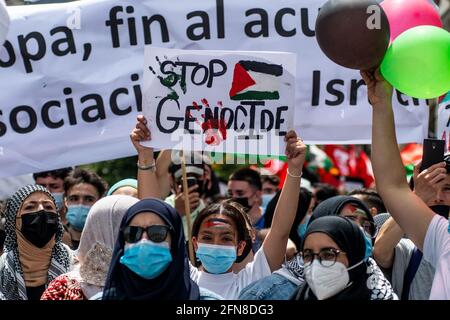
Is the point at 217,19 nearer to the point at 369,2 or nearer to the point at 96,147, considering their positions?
the point at 96,147

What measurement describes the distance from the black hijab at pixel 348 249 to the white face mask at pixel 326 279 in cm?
4

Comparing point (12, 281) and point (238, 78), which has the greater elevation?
point (238, 78)

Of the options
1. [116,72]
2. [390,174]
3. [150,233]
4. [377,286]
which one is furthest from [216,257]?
[116,72]

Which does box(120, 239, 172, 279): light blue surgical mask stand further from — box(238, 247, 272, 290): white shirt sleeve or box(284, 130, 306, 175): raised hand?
box(284, 130, 306, 175): raised hand

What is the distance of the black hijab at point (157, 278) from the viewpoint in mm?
4520

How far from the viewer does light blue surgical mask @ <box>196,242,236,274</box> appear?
5234 millimetres

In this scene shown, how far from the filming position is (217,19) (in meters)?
6.80

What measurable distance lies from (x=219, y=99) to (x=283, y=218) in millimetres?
975

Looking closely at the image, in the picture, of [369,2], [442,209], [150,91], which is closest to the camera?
[369,2]

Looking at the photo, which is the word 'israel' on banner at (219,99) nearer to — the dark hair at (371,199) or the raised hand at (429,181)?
the raised hand at (429,181)

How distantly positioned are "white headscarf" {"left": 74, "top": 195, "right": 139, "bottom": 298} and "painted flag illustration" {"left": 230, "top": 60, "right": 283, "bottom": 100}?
3.68 ft

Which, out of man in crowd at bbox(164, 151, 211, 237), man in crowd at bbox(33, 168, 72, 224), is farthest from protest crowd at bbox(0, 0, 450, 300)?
man in crowd at bbox(33, 168, 72, 224)
